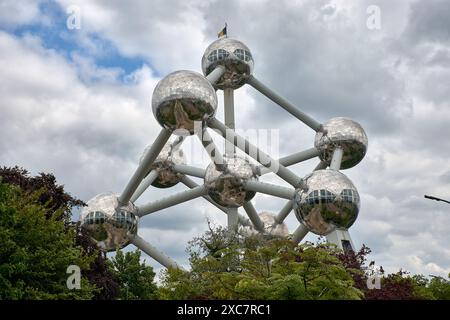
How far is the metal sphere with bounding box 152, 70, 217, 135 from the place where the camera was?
19.3 m

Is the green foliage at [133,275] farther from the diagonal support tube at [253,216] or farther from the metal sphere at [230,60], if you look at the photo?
the metal sphere at [230,60]

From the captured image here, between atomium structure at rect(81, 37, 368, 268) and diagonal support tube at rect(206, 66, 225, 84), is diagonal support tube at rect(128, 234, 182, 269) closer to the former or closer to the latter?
atomium structure at rect(81, 37, 368, 268)

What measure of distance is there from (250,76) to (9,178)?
8791 mm

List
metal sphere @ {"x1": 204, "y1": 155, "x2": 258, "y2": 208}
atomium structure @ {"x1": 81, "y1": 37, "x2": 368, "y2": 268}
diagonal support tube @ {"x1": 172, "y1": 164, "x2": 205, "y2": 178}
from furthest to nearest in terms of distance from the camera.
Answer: diagonal support tube @ {"x1": 172, "y1": 164, "x2": 205, "y2": 178} → metal sphere @ {"x1": 204, "y1": 155, "x2": 258, "y2": 208} → atomium structure @ {"x1": 81, "y1": 37, "x2": 368, "y2": 268}

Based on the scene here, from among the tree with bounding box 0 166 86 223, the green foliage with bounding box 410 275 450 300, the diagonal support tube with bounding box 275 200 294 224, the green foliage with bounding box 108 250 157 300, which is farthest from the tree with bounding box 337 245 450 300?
the green foliage with bounding box 108 250 157 300

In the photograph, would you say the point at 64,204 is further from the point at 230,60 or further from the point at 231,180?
the point at 230,60

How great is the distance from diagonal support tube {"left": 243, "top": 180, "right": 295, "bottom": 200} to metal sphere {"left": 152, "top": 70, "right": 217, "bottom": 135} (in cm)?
390

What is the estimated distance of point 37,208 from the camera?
17.9 m

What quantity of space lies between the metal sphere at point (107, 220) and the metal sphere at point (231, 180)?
306 centimetres

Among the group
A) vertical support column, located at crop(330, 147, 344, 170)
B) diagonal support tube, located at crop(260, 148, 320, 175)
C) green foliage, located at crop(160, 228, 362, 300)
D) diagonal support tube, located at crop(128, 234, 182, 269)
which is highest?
diagonal support tube, located at crop(260, 148, 320, 175)

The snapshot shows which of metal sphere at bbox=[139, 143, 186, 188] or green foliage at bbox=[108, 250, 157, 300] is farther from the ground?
metal sphere at bbox=[139, 143, 186, 188]
